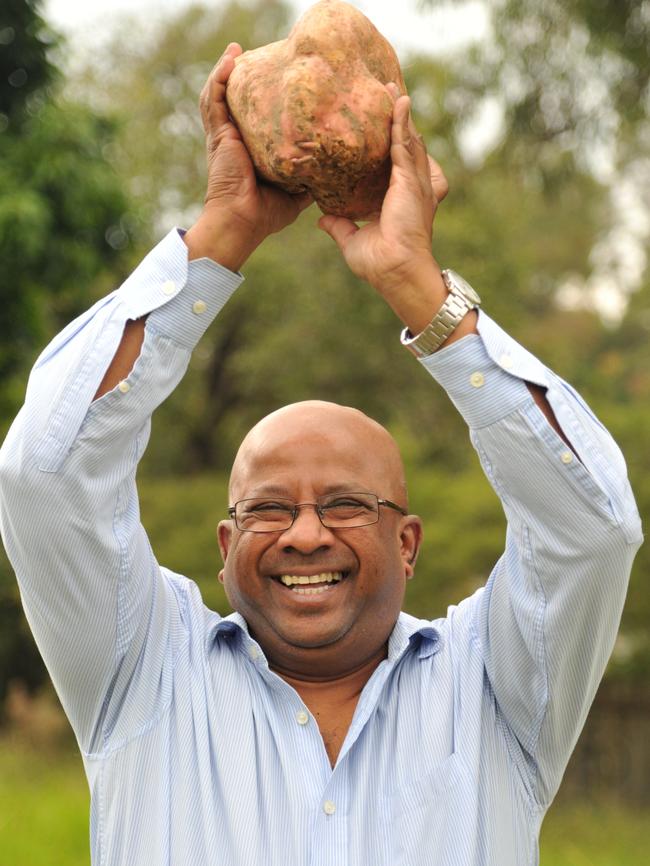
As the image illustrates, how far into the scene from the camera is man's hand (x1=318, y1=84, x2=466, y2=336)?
2449 mm

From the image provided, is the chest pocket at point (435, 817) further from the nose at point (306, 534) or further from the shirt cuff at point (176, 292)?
the shirt cuff at point (176, 292)

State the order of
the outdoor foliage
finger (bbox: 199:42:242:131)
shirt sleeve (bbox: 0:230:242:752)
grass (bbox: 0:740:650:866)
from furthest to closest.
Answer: grass (bbox: 0:740:650:866) < the outdoor foliage < finger (bbox: 199:42:242:131) < shirt sleeve (bbox: 0:230:242:752)

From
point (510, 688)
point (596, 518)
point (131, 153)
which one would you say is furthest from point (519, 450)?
point (131, 153)

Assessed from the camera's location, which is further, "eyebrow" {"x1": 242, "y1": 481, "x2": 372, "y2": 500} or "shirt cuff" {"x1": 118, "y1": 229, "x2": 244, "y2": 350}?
"eyebrow" {"x1": 242, "y1": 481, "x2": 372, "y2": 500}

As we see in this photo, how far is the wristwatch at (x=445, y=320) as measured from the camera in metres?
2.45

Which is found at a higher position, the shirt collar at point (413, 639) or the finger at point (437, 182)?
the finger at point (437, 182)

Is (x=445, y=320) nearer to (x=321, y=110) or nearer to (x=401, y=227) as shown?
(x=401, y=227)

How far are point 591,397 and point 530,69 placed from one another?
7769mm

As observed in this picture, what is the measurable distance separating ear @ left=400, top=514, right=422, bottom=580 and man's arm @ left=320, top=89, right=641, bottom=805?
1.08 feet

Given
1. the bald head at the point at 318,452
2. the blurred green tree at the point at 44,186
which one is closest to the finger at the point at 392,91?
the bald head at the point at 318,452

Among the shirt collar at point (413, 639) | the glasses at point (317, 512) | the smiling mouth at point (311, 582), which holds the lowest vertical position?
the shirt collar at point (413, 639)

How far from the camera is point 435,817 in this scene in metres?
2.60

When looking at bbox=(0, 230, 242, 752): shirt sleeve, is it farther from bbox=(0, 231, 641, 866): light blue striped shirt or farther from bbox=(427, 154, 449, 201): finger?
bbox=(427, 154, 449, 201): finger

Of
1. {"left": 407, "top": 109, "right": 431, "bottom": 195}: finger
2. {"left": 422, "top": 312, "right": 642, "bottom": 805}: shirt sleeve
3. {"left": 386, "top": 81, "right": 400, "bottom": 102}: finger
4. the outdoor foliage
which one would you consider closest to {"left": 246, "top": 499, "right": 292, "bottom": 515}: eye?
{"left": 422, "top": 312, "right": 642, "bottom": 805}: shirt sleeve
